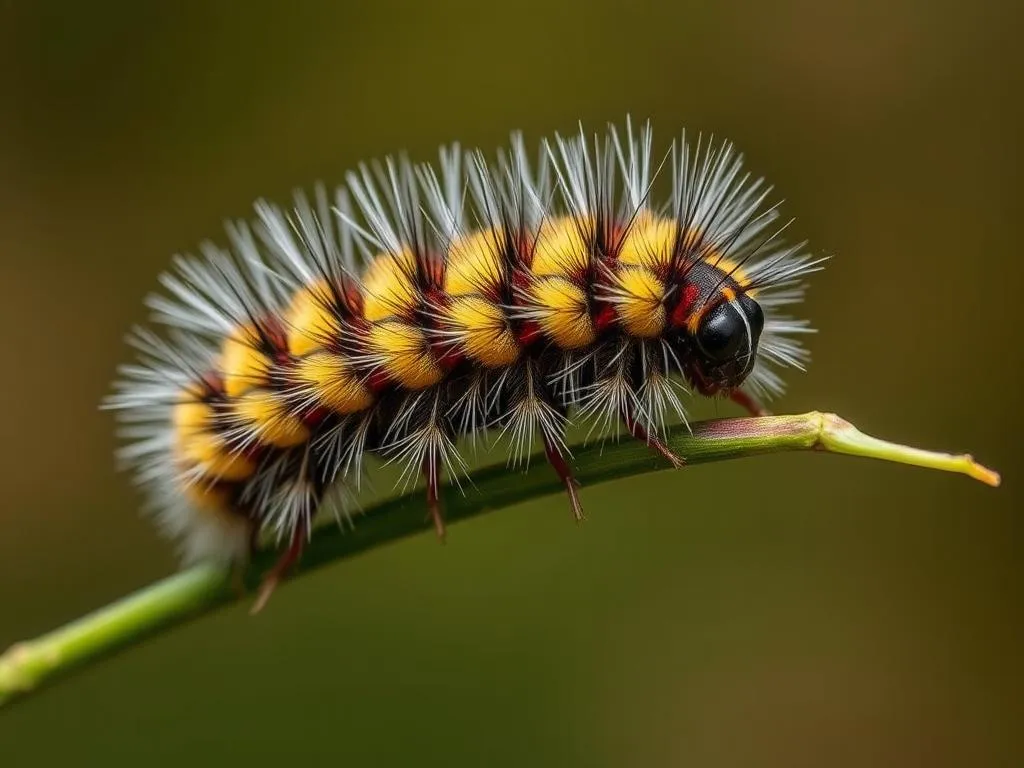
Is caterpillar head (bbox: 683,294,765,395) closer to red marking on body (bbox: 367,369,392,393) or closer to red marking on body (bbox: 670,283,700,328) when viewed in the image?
red marking on body (bbox: 670,283,700,328)

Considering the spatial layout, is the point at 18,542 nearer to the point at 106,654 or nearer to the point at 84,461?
the point at 84,461

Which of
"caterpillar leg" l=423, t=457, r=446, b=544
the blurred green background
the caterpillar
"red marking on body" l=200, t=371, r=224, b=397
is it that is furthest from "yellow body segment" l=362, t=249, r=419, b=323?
the blurred green background

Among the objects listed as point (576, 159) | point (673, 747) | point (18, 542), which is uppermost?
point (576, 159)

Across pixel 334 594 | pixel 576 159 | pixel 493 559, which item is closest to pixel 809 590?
pixel 493 559

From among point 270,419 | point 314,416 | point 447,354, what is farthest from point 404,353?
point 270,419

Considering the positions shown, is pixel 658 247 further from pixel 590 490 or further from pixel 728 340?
pixel 590 490

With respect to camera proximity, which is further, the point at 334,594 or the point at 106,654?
the point at 334,594
